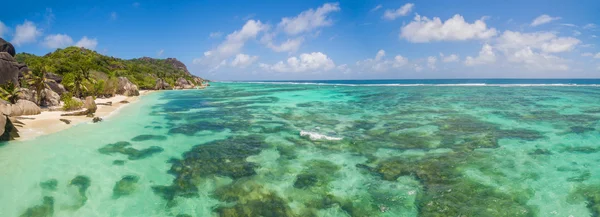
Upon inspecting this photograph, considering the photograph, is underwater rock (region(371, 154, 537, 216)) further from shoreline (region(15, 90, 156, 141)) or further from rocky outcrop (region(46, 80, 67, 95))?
rocky outcrop (region(46, 80, 67, 95))

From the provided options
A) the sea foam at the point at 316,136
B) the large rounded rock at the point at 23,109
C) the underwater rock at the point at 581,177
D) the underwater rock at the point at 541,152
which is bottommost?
the underwater rock at the point at 581,177

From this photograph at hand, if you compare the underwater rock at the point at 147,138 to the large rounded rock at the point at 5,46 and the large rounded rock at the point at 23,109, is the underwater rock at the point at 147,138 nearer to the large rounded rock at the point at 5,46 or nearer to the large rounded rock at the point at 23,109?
the large rounded rock at the point at 23,109

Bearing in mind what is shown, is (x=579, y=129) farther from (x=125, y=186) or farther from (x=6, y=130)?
(x=6, y=130)

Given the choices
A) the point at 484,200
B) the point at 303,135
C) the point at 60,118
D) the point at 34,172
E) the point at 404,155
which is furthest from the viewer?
the point at 60,118

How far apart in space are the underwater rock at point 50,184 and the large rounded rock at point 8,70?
27753 mm

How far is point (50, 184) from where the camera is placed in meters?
12.2

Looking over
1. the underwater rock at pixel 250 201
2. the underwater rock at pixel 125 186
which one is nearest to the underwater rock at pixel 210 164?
the underwater rock at pixel 125 186

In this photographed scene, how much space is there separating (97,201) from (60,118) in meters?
19.6

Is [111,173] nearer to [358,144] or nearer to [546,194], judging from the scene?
[358,144]

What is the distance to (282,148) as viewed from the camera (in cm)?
1767

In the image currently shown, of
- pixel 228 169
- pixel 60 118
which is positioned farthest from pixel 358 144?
pixel 60 118

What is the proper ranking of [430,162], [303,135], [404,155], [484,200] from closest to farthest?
[484,200] < [430,162] < [404,155] < [303,135]

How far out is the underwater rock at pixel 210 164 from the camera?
1190 centimetres

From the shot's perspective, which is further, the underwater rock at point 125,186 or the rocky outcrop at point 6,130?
the rocky outcrop at point 6,130
